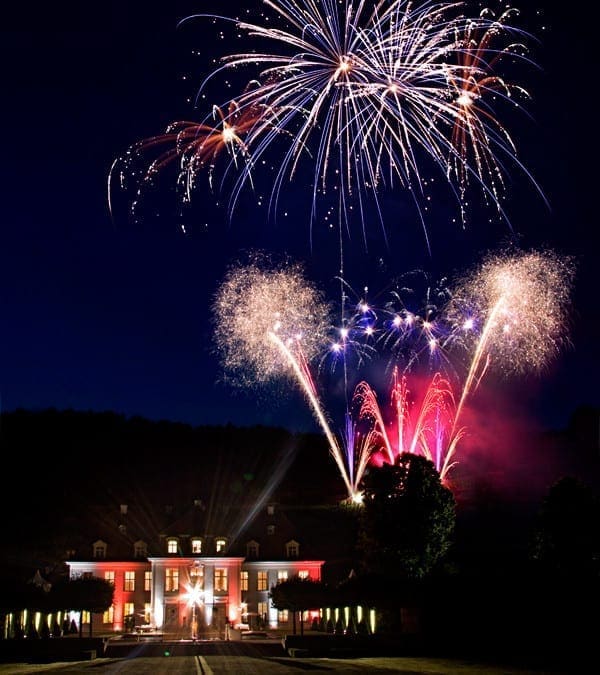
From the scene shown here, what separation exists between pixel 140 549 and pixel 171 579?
425cm

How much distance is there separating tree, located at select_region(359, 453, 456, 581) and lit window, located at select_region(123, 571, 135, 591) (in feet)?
93.2

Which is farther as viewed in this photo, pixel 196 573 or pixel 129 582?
pixel 129 582

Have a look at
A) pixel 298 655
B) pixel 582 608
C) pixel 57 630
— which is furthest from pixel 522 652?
pixel 57 630

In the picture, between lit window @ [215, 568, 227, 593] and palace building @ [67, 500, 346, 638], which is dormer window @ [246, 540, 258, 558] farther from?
lit window @ [215, 568, 227, 593]

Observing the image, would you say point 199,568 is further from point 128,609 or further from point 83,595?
point 83,595

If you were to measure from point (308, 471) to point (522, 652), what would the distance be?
59841 mm

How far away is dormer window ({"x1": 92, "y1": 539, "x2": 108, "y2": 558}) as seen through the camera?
7138 cm

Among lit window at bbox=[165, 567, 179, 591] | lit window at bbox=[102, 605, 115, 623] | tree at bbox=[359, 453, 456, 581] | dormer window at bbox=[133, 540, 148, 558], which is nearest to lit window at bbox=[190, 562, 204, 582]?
lit window at bbox=[165, 567, 179, 591]

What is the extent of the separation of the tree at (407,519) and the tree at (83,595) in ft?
61.7

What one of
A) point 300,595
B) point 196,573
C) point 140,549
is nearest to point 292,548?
point 196,573

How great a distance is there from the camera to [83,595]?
55125 millimetres

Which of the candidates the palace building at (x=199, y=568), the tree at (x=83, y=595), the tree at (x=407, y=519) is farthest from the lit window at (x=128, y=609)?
the tree at (x=407, y=519)

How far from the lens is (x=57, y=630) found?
57.8 meters

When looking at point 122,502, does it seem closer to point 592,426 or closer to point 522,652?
point 592,426
